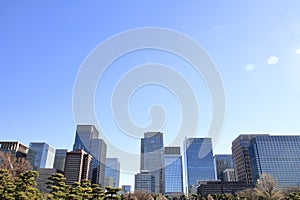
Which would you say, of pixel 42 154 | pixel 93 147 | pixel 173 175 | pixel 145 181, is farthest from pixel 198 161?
pixel 42 154

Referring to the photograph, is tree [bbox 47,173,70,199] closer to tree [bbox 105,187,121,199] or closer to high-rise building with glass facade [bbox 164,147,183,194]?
tree [bbox 105,187,121,199]

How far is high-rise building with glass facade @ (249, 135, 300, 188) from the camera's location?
7638 cm

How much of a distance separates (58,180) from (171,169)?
117m

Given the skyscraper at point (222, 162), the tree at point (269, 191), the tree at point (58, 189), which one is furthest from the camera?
the skyscraper at point (222, 162)

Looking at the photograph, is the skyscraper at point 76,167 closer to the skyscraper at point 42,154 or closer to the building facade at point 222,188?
the skyscraper at point 42,154

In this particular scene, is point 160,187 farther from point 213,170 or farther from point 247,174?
point 247,174

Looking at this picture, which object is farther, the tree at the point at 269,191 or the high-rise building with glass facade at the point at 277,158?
A: the high-rise building with glass facade at the point at 277,158

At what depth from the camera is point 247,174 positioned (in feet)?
278

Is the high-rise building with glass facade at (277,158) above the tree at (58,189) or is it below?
above

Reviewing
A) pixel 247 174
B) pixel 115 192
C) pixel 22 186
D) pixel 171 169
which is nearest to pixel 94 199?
pixel 115 192

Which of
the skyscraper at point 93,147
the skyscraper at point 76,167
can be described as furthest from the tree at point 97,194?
the skyscraper at point 93,147

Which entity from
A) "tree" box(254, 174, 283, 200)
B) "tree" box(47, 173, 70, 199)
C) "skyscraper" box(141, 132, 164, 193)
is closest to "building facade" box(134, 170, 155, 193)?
"skyscraper" box(141, 132, 164, 193)

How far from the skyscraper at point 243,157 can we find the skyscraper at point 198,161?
3384cm

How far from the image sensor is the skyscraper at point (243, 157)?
84.5 metres
